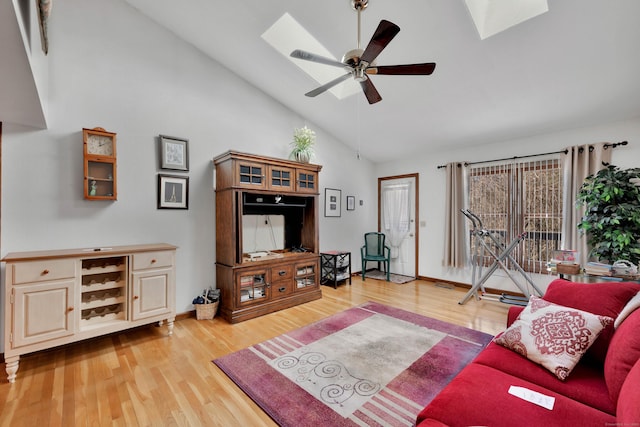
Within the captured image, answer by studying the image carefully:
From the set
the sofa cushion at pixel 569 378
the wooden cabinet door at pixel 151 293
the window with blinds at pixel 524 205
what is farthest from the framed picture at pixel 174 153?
the window with blinds at pixel 524 205

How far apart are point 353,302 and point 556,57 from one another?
11.7ft

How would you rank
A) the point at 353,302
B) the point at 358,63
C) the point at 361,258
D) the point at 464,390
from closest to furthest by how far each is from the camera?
the point at 464,390, the point at 358,63, the point at 353,302, the point at 361,258

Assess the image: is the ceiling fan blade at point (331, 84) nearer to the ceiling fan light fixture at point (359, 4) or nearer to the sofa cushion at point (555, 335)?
the ceiling fan light fixture at point (359, 4)

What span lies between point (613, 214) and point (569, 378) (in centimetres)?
268

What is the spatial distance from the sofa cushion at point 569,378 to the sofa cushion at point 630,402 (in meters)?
0.25

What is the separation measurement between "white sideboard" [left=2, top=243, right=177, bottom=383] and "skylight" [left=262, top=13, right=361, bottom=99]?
2644mm

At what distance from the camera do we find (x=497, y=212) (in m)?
4.31

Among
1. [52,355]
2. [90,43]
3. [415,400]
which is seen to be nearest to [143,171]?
[90,43]

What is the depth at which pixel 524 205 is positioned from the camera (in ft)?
13.3

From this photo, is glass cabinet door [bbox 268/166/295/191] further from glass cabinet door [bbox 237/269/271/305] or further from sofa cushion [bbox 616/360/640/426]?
sofa cushion [bbox 616/360/640/426]

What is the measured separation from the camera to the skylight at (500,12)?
2.28 meters

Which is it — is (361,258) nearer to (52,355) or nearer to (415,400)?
(415,400)

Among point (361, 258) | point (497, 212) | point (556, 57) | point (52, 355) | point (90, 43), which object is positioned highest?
point (90, 43)

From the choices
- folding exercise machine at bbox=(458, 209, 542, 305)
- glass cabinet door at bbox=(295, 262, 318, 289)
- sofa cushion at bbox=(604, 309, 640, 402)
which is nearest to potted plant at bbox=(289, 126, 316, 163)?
glass cabinet door at bbox=(295, 262, 318, 289)
